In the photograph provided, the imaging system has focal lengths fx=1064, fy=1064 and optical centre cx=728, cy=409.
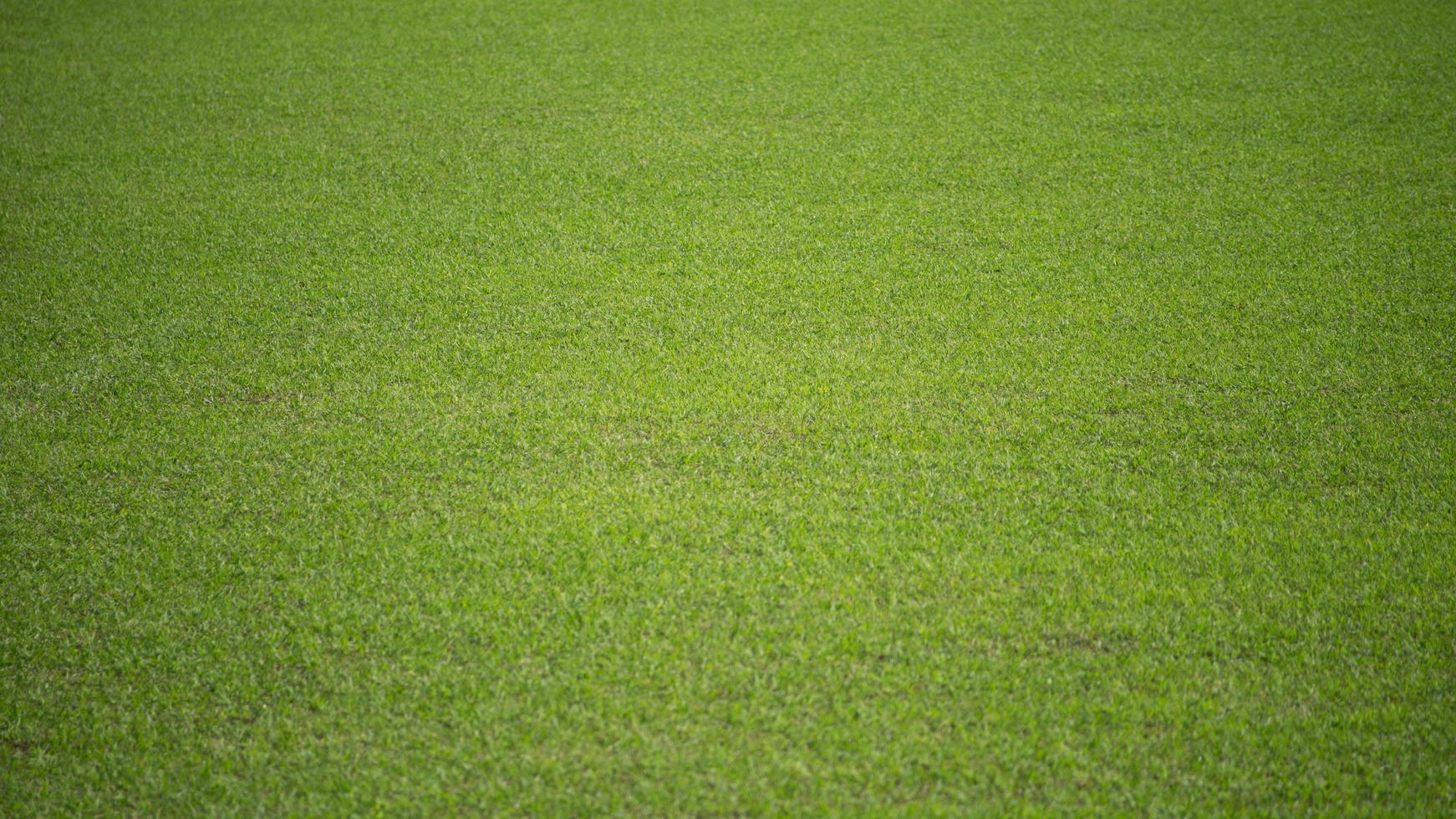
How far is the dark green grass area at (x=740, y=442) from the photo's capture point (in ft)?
5.07

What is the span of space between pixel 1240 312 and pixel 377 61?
135 inches

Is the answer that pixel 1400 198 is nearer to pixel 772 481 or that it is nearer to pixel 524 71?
pixel 772 481

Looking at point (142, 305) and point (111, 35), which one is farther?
point (111, 35)

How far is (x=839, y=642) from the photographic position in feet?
5.57

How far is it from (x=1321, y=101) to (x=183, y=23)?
4.74m

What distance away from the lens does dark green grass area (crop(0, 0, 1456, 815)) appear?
1544 mm

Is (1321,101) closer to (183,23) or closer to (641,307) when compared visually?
(641,307)

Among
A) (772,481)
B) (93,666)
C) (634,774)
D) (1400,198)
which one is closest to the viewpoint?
(634,774)

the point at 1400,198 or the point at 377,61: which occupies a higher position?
the point at 377,61

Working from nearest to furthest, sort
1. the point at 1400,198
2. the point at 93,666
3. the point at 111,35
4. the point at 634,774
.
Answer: the point at 634,774, the point at 93,666, the point at 1400,198, the point at 111,35

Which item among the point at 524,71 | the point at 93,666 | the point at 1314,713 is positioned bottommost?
the point at 1314,713

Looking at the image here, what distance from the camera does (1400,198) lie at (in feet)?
10.1

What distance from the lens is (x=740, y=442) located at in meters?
2.19

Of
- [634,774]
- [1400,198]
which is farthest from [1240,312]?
[634,774]
